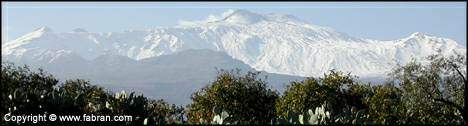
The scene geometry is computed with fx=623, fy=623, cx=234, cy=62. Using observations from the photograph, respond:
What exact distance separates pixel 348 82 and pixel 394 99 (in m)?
10.3

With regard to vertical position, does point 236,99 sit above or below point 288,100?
below

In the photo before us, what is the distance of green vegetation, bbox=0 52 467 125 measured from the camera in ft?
92.9

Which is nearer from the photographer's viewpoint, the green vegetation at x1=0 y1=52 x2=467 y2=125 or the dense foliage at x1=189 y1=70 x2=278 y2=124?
the green vegetation at x1=0 y1=52 x2=467 y2=125

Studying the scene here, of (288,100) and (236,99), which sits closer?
(288,100)

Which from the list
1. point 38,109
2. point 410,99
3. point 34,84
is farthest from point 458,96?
point 34,84

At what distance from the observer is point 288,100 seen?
153ft

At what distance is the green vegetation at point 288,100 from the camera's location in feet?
92.9

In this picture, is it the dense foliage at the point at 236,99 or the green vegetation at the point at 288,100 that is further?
the dense foliage at the point at 236,99

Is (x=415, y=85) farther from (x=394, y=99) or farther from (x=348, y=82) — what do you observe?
(x=348, y=82)

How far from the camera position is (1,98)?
28.3m

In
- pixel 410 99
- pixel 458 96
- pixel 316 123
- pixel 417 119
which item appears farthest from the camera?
pixel 458 96

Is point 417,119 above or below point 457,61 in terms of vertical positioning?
below

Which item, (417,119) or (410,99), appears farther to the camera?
(410,99)

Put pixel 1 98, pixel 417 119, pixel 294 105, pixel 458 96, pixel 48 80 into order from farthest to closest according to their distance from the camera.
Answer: pixel 48 80 → pixel 294 105 → pixel 458 96 → pixel 417 119 → pixel 1 98
